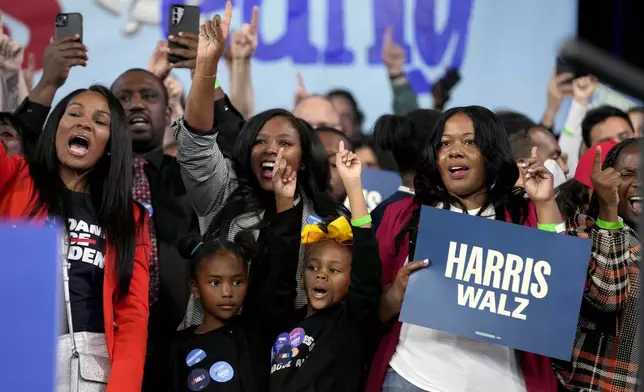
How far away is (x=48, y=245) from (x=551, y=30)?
14.9 feet

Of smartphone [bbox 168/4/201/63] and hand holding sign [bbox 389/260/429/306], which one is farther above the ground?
smartphone [bbox 168/4/201/63]

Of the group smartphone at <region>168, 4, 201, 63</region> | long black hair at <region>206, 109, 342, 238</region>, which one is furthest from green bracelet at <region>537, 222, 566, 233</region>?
smartphone at <region>168, 4, 201, 63</region>

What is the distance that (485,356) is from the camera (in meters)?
2.76

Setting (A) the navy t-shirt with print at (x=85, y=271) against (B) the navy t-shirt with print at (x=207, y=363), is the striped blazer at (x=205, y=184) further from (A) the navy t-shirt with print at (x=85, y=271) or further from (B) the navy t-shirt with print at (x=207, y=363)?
(A) the navy t-shirt with print at (x=85, y=271)

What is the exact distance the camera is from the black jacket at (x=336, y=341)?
112 inches

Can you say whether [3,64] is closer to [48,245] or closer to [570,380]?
[570,380]

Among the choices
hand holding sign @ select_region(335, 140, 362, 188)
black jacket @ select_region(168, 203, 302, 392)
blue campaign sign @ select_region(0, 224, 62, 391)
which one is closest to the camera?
blue campaign sign @ select_region(0, 224, 62, 391)

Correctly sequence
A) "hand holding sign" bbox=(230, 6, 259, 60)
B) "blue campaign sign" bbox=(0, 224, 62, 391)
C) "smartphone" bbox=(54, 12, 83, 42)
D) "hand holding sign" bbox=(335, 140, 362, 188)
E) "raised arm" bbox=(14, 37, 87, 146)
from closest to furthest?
"blue campaign sign" bbox=(0, 224, 62, 391), "hand holding sign" bbox=(335, 140, 362, 188), "raised arm" bbox=(14, 37, 87, 146), "smartphone" bbox=(54, 12, 83, 42), "hand holding sign" bbox=(230, 6, 259, 60)

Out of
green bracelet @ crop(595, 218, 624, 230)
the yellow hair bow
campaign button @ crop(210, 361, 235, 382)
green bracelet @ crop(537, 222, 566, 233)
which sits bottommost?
campaign button @ crop(210, 361, 235, 382)

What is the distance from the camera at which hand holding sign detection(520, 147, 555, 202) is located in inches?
111

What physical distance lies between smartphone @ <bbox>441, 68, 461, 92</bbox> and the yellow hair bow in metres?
2.29

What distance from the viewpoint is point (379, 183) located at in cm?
409

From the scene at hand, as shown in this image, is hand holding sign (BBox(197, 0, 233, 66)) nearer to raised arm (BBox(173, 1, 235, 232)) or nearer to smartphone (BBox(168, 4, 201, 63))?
raised arm (BBox(173, 1, 235, 232))

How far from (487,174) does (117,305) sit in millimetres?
1116
